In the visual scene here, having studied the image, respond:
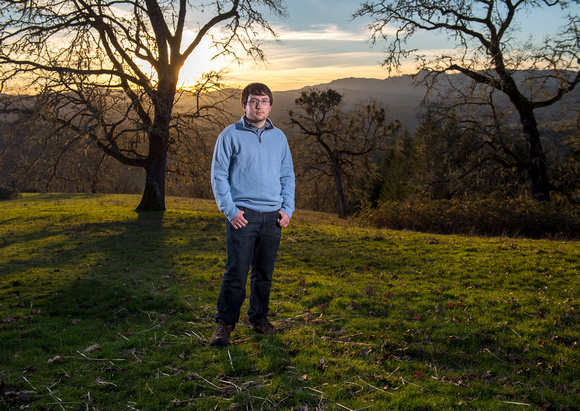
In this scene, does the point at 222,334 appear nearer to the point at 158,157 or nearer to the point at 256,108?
the point at 256,108

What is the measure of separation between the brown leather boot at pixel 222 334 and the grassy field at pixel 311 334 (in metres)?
0.10

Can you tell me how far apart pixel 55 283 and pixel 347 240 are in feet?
27.6

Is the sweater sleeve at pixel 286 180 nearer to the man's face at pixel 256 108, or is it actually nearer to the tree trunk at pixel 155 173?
the man's face at pixel 256 108

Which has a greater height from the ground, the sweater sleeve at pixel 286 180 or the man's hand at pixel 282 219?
the sweater sleeve at pixel 286 180

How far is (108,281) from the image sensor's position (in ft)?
28.1

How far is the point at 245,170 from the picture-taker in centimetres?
462

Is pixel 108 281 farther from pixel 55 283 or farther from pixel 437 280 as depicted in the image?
pixel 437 280

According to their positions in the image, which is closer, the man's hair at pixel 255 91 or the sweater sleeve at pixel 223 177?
the sweater sleeve at pixel 223 177

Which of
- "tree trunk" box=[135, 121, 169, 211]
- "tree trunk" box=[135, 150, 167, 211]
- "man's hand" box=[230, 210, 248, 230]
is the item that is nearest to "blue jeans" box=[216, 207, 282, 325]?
"man's hand" box=[230, 210, 248, 230]

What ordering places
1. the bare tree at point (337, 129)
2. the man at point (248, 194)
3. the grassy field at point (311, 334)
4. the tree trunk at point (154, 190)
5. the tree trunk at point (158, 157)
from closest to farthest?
the grassy field at point (311, 334), the man at point (248, 194), the tree trunk at point (158, 157), the tree trunk at point (154, 190), the bare tree at point (337, 129)

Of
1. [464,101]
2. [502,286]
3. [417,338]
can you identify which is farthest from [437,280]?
[464,101]

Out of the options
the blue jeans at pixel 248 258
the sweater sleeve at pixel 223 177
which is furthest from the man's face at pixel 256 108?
the blue jeans at pixel 248 258

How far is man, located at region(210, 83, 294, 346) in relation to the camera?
455cm

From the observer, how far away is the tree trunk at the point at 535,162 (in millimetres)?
20812
